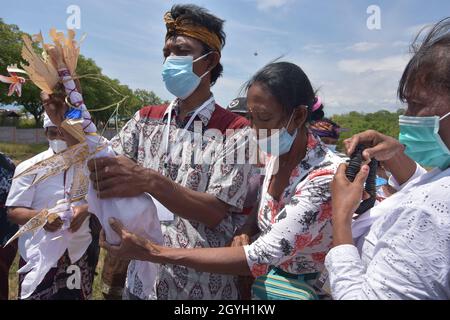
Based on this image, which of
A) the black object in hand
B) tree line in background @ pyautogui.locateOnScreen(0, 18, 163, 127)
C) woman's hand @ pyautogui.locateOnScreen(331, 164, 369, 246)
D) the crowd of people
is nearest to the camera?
the crowd of people

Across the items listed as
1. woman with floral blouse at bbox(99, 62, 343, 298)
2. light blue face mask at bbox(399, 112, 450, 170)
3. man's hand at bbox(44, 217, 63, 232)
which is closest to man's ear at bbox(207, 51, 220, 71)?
woman with floral blouse at bbox(99, 62, 343, 298)

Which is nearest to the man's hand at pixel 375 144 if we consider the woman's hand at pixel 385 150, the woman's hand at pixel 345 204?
the woman's hand at pixel 385 150

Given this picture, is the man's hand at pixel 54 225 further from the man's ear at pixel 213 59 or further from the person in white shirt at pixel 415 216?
the person in white shirt at pixel 415 216

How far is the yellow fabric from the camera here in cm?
199

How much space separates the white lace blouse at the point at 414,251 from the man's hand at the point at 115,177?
95 centimetres

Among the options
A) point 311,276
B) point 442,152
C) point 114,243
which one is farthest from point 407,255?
point 114,243

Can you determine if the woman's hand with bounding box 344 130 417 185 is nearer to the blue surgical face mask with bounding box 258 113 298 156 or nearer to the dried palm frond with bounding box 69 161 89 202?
the blue surgical face mask with bounding box 258 113 298 156

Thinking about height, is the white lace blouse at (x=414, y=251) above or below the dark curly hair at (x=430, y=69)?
below

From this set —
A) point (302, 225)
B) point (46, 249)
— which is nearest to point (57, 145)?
point (46, 249)

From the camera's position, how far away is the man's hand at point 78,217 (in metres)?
2.25

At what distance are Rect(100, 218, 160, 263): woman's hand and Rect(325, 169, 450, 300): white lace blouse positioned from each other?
33.1 inches

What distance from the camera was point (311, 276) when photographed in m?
1.63

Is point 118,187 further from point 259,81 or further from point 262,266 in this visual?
point 259,81
